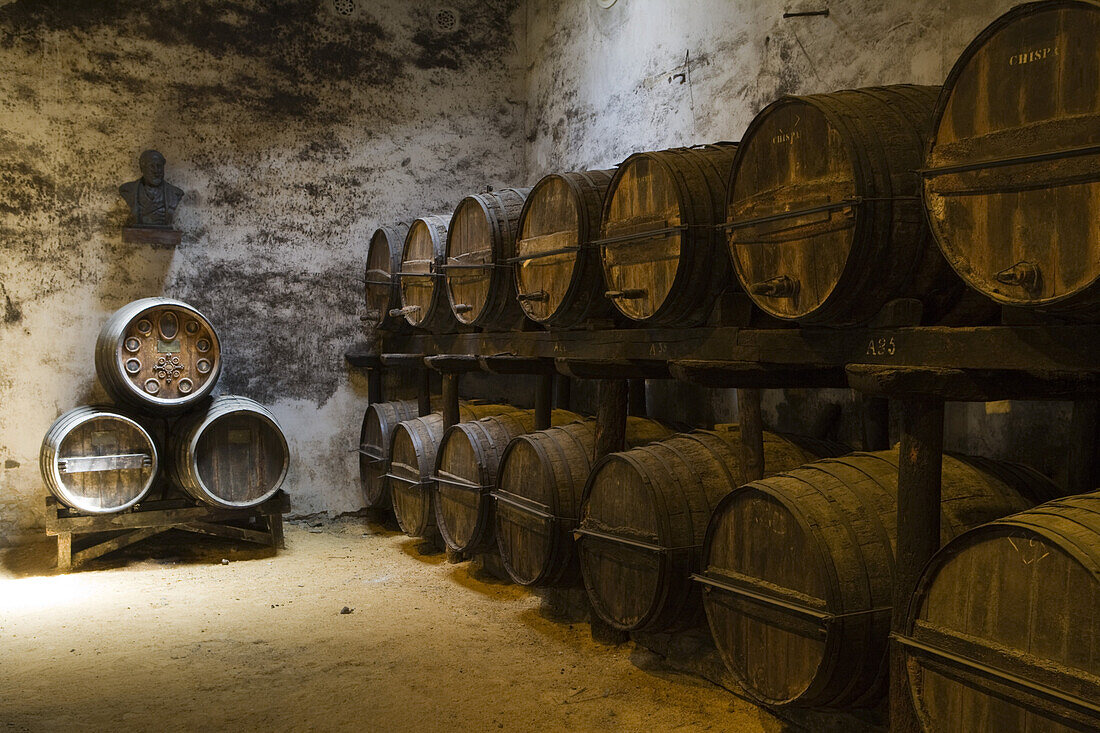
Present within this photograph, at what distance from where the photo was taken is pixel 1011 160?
2.34m

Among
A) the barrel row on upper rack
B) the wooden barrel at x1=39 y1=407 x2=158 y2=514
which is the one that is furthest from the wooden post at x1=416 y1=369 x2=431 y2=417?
the barrel row on upper rack

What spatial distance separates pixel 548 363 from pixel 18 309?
174 inches

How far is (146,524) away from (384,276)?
267 cm

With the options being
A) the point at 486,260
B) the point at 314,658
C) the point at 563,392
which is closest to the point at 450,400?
the point at 563,392

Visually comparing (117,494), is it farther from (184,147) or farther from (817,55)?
(817,55)

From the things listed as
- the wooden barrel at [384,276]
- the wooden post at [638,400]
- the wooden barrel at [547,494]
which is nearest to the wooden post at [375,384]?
the wooden barrel at [384,276]

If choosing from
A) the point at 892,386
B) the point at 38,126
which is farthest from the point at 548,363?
the point at 38,126

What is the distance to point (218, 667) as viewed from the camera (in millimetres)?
4457

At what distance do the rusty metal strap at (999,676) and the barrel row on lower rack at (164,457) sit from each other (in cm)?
505

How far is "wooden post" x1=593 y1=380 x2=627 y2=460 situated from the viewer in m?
4.74

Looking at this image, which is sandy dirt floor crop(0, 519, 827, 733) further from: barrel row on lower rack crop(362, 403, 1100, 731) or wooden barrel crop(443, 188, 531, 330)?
wooden barrel crop(443, 188, 531, 330)

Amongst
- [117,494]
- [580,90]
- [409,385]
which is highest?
[580,90]

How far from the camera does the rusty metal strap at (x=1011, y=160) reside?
2.17m

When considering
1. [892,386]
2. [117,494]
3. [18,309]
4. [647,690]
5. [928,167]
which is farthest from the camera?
[18,309]
